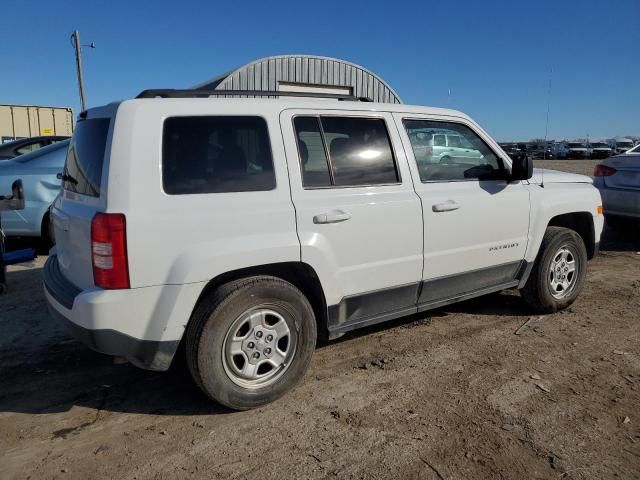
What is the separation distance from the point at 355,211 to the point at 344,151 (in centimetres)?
44

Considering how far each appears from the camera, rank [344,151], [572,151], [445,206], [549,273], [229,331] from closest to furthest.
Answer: [229,331] → [344,151] → [445,206] → [549,273] → [572,151]

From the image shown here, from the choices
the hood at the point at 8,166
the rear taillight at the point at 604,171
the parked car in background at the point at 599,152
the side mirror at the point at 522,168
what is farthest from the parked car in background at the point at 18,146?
the parked car in background at the point at 599,152

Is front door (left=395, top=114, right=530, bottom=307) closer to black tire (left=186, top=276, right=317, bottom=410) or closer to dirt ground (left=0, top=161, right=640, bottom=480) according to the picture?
dirt ground (left=0, top=161, right=640, bottom=480)

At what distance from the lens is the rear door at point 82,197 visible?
8.92ft

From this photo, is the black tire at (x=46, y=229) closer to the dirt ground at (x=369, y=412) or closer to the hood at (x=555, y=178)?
the dirt ground at (x=369, y=412)

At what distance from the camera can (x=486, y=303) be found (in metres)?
5.06

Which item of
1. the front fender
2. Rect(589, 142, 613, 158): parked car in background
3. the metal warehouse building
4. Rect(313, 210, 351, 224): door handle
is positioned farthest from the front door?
Rect(589, 142, 613, 158): parked car in background

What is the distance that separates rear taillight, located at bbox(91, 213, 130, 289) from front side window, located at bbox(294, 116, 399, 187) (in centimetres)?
115

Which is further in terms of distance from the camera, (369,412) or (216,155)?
(369,412)

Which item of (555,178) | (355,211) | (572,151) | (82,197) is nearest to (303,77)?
(555,178)

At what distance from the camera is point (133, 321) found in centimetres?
265

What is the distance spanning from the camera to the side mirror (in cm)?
399

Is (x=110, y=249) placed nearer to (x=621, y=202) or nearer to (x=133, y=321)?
(x=133, y=321)

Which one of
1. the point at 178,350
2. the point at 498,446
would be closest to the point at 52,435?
the point at 178,350
